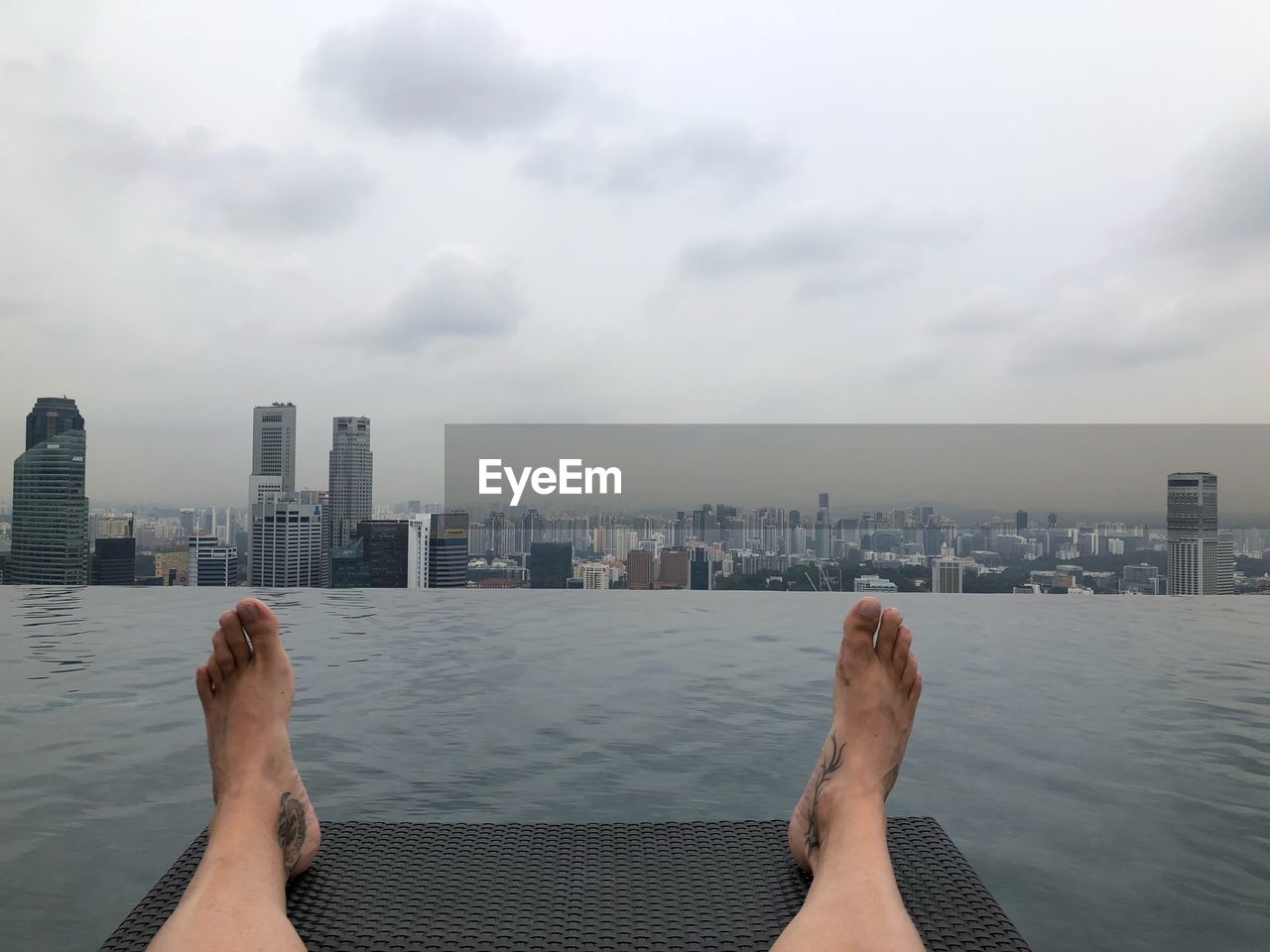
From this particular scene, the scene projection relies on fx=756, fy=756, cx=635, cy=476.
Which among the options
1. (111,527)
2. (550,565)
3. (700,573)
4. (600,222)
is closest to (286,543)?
(111,527)

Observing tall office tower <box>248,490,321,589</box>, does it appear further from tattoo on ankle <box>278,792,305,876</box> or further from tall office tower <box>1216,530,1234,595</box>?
tall office tower <box>1216,530,1234,595</box>

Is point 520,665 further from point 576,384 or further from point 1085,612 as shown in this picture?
point 576,384

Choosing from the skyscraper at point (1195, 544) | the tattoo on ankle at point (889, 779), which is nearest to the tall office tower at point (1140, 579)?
the skyscraper at point (1195, 544)

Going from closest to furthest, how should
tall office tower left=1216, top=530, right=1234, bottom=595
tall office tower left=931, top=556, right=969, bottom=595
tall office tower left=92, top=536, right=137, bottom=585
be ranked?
tall office tower left=1216, top=530, right=1234, bottom=595, tall office tower left=931, top=556, right=969, bottom=595, tall office tower left=92, top=536, right=137, bottom=585

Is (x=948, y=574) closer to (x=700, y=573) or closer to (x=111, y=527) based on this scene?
(x=700, y=573)

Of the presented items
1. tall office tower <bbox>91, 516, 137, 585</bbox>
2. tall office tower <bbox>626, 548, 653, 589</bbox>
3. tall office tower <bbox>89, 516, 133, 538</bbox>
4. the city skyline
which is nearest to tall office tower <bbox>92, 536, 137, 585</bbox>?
tall office tower <bbox>91, 516, 137, 585</bbox>

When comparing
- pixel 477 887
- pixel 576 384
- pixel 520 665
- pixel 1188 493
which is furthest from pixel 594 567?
pixel 477 887

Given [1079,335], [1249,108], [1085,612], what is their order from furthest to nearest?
1. [1079,335]
2. [1249,108]
3. [1085,612]
